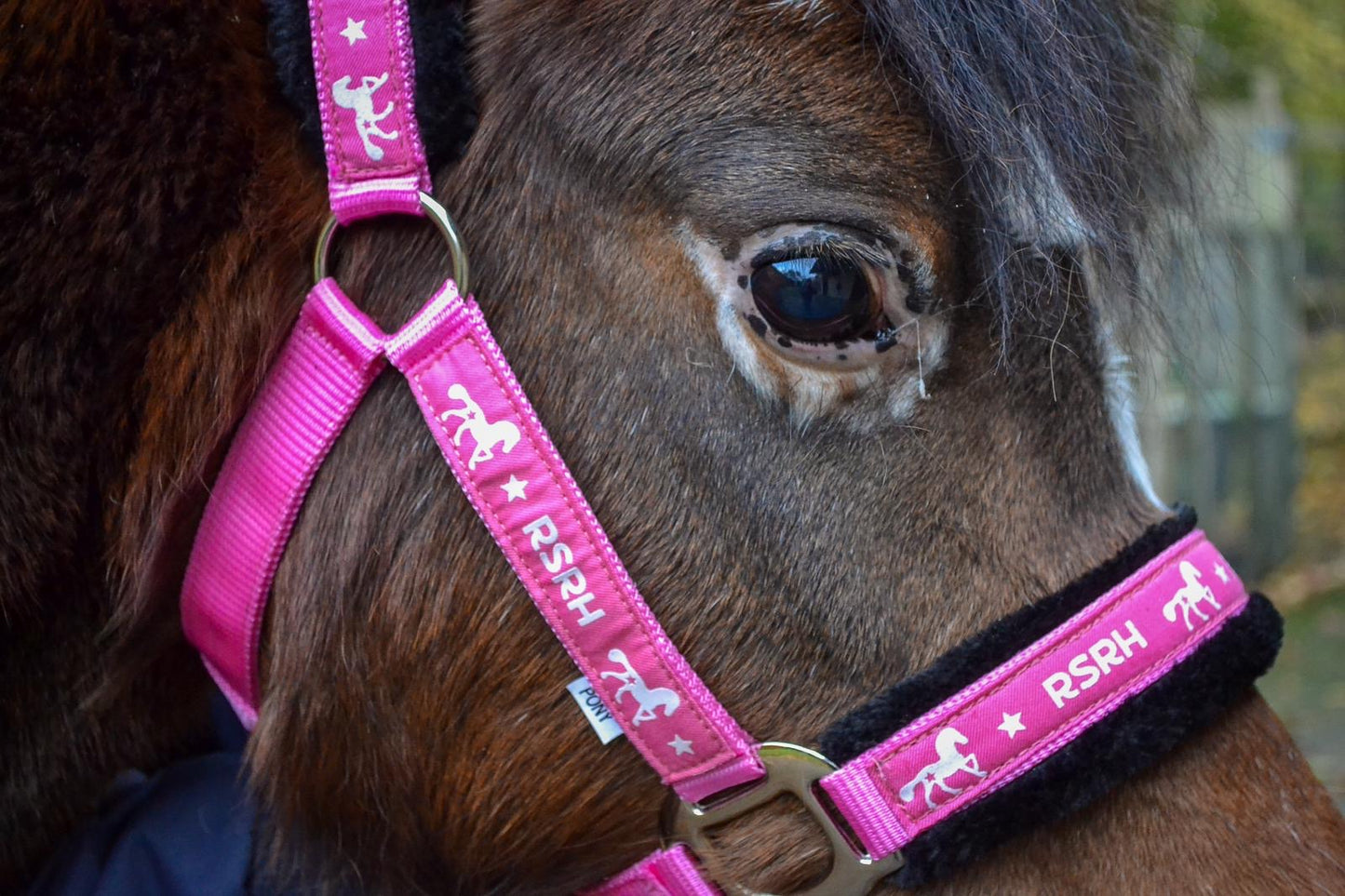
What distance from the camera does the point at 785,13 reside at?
1280 millimetres

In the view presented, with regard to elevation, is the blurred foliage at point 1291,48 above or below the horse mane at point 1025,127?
below

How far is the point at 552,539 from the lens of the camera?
1.25m

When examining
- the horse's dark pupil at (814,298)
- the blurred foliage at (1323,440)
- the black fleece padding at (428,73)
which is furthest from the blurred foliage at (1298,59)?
the black fleece padding at (428,73)

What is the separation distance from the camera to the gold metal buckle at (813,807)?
1250mm

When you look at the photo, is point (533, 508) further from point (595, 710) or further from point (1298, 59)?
point (1298, 59)

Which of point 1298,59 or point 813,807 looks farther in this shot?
point 1298,59

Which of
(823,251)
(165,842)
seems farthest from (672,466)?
(165,842)

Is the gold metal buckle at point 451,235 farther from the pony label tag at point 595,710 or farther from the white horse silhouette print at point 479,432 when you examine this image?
the pony label tag at point 595,710

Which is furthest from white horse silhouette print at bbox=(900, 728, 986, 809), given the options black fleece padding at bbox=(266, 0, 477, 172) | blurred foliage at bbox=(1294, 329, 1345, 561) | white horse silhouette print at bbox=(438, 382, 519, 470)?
blurred foliage at bbox=(1294, 329, 1345, 561)

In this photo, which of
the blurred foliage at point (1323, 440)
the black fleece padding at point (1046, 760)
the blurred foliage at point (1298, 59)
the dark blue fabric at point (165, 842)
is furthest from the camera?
the blurred foliage at point (1323, 440)

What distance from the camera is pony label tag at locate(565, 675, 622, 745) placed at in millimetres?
1280

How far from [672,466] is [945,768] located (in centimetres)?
43

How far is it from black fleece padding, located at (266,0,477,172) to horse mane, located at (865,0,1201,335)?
17.7 inches

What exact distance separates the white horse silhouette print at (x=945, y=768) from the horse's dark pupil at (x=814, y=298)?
44 centimetres
